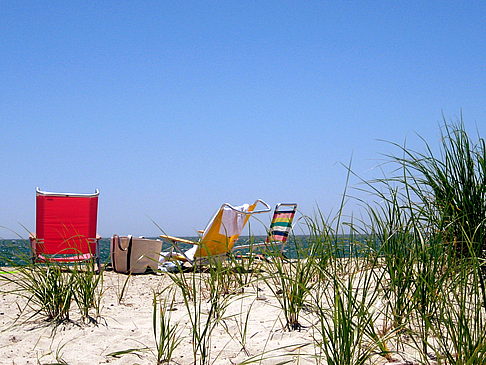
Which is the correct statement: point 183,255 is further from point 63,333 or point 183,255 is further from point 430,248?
point 430,248

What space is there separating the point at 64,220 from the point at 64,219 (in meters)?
0.01

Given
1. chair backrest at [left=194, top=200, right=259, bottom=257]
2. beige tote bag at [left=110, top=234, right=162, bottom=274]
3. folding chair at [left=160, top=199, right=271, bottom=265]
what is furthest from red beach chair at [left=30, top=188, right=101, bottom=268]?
chair backrest at [left=194, top=200, right=259, bottom=257]

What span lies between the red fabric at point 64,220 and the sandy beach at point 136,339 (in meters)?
3.04

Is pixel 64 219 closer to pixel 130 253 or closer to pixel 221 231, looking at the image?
pixel 130 253

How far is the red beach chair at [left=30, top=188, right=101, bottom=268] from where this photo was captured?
20.8 feet

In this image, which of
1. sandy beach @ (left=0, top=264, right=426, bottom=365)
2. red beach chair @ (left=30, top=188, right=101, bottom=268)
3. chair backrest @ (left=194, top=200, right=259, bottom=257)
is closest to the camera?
sandy beach @ (left=0, top=264, right=426, bottom=365)

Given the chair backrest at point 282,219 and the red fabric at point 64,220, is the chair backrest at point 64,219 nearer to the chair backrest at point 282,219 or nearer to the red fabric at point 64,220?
the red fabric at point 64,220

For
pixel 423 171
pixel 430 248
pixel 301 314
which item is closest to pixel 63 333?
pixel 301 314

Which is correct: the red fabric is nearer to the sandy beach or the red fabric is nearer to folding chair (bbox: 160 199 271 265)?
folding chair (bbox: 160 199 271 265)

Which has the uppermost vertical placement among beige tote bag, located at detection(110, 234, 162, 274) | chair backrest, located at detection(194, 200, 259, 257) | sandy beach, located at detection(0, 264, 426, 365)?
chair backrest, located at detection(194, 200, 259, 257)

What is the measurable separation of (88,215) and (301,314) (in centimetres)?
439

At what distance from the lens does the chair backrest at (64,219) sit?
634cm

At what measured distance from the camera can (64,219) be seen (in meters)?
6.52

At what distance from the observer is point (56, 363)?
89.7 inches
